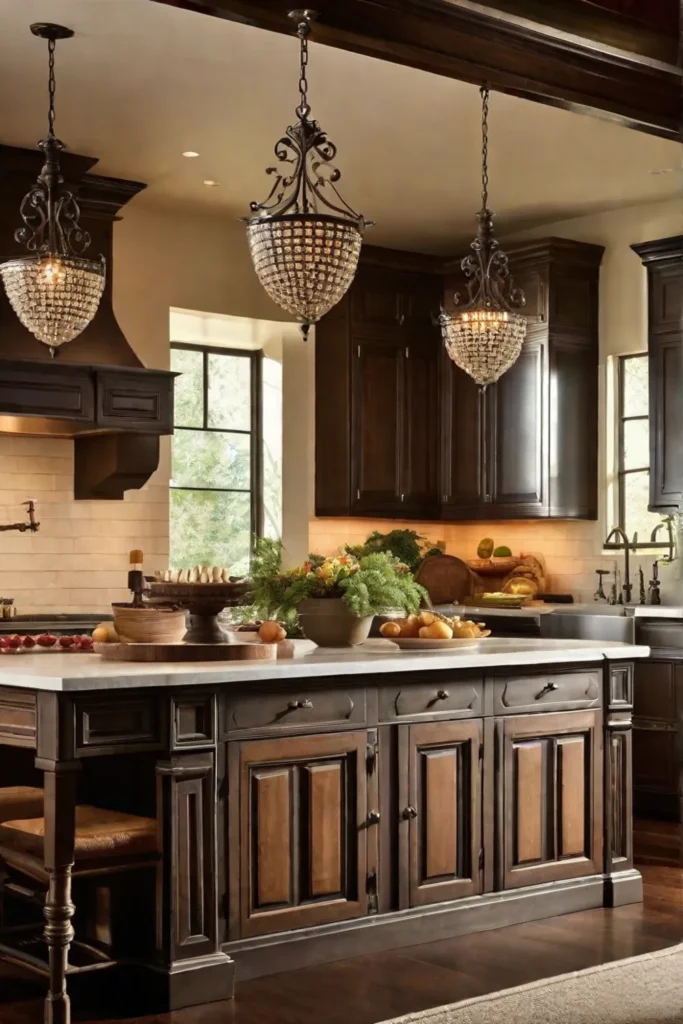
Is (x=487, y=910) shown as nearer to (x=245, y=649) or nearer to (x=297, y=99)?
(x=245, y=649)

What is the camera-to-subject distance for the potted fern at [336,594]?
15.2ft

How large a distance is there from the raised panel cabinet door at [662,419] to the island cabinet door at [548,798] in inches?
101

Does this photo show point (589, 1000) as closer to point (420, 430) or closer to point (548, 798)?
point (548, 798)

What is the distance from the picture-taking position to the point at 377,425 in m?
8.44

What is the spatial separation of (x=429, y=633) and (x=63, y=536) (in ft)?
10.4

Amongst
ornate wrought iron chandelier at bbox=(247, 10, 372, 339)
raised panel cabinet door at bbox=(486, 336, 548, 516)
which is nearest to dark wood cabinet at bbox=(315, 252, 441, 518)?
raised panel cabinet door at bbox=(486, 336, 548, 516)

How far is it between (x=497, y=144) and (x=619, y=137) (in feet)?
1.83

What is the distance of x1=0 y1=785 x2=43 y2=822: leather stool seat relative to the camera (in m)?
4.08

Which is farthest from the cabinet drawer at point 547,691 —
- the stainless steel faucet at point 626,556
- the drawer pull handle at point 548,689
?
the stainless steel faucet at point 626,556

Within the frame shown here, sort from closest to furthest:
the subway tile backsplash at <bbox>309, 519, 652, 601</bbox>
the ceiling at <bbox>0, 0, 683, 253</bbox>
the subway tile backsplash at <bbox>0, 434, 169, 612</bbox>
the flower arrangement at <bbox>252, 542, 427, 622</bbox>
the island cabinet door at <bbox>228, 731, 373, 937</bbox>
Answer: the island cabinet door at <bbox>228, 731, 373, 937</bbox>
the flower arrangement at <bbox>252, 542, 427, 622</bbox>
the ceiling at <bbox>0, 0, 683, 253</bbox>
the subway tile backsplash at <bbox>0, 434, 169, 612</bbox>
the subway tile backsplash at <bbox>309, 519, 652, 601</bbox>

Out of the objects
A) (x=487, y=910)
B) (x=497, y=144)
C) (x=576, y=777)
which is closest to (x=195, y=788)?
(x=487, y=910)

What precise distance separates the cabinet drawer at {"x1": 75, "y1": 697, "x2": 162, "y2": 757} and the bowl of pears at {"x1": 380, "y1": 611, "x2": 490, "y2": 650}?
1062 mm

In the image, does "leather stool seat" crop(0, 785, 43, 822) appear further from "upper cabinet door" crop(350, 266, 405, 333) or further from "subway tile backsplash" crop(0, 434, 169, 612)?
"upper cabinet door" crop(350, 266, 405, 333)

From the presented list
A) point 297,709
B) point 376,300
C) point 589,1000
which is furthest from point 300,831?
point 376,300
